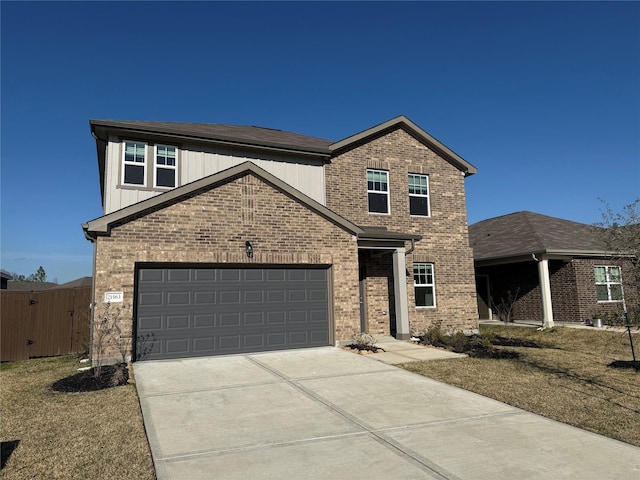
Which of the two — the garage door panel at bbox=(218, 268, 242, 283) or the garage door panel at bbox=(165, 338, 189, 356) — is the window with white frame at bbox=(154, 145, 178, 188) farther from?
the garage door panel at bbox=(165, 338, 189, 356)

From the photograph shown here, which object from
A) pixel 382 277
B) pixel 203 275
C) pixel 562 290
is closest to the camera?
pixel 203 275

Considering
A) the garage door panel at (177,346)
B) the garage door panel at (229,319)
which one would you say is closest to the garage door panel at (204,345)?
the garage door panel at (177,346)

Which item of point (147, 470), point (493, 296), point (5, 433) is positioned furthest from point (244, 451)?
point (493, 296)

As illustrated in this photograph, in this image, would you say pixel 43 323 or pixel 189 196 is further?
pixel 43 323

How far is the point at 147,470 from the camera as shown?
14.6 ft

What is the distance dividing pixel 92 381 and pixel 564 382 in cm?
903

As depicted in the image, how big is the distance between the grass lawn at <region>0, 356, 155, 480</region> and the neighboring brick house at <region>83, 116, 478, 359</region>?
2.84 meters

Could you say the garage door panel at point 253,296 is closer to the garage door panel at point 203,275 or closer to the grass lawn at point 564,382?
the garage door panel at point 203,275

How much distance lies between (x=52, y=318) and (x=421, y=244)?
485 inches

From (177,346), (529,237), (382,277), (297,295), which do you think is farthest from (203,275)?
(529,237)

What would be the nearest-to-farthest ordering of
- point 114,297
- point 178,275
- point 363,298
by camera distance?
point 114,297, point 178,275, point 363,298

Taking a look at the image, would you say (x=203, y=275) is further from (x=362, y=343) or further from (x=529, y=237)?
(x=529, y=237)

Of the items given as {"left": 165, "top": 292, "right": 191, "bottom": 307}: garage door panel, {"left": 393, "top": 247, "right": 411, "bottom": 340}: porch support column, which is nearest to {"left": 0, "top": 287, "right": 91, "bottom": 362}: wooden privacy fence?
{"left": 165, "top": 292, "right": 191, "bottom": 307}: garage door panel

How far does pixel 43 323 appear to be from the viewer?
12656mm
